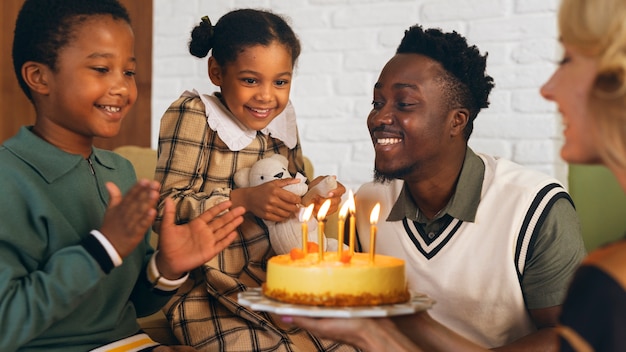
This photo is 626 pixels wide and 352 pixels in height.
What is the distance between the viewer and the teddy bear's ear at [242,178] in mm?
1999

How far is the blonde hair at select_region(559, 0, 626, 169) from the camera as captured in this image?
95 cm

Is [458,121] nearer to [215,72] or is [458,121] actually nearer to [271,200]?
[271,200]

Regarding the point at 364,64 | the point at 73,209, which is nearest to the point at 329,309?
the point at 73,209

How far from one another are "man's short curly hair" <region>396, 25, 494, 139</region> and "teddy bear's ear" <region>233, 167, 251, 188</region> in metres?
0.48

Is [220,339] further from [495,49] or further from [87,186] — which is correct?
[495,49]

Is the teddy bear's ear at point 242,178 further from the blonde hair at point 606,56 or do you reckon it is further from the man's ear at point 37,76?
the blonde hair at point 606,56

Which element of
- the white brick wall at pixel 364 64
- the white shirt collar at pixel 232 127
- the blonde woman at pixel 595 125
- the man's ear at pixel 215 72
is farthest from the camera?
the white brick wall at pixel 364 64

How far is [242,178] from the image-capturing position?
200cm

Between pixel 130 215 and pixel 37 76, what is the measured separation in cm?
39

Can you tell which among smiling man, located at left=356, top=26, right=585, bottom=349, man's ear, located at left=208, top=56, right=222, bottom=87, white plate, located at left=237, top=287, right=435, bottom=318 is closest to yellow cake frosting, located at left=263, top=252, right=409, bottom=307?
white plate, located at left=237, top=287, right=435, bottom=318

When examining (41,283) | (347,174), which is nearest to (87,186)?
(41,283)

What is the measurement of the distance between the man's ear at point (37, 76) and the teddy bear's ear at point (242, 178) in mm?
558

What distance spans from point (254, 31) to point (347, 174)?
4.06 ft

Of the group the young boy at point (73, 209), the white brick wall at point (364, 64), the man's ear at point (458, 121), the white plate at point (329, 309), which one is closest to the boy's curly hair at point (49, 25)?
the young boy at point (73, 209)
